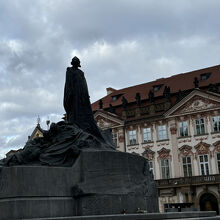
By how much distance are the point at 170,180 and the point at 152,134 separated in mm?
4718

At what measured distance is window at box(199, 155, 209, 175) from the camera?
109ft

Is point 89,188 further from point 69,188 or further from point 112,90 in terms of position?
point 112,90

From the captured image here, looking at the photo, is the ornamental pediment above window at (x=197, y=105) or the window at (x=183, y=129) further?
the window at (x=183, y=129)

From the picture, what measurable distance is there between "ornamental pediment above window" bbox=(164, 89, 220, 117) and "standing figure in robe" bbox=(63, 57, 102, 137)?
994 inches

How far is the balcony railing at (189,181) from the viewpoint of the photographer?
32250 mm

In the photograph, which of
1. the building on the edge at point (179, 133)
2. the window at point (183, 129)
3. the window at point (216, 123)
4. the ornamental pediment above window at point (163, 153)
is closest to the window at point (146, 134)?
the building on the edge at point (179, 133)

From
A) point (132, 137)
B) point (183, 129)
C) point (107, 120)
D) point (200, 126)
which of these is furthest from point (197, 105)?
point (107, 120)

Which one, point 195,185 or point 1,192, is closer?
point 1,192

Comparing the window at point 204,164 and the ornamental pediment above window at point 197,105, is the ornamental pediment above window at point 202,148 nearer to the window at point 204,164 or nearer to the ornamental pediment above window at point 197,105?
the window at point 204,164

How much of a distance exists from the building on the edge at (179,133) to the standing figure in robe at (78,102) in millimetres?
23273

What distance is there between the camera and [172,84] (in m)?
39.5

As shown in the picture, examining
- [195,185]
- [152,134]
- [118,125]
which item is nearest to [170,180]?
[195,185]

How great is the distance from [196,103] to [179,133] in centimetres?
315

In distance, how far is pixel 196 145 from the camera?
34.2 metres
